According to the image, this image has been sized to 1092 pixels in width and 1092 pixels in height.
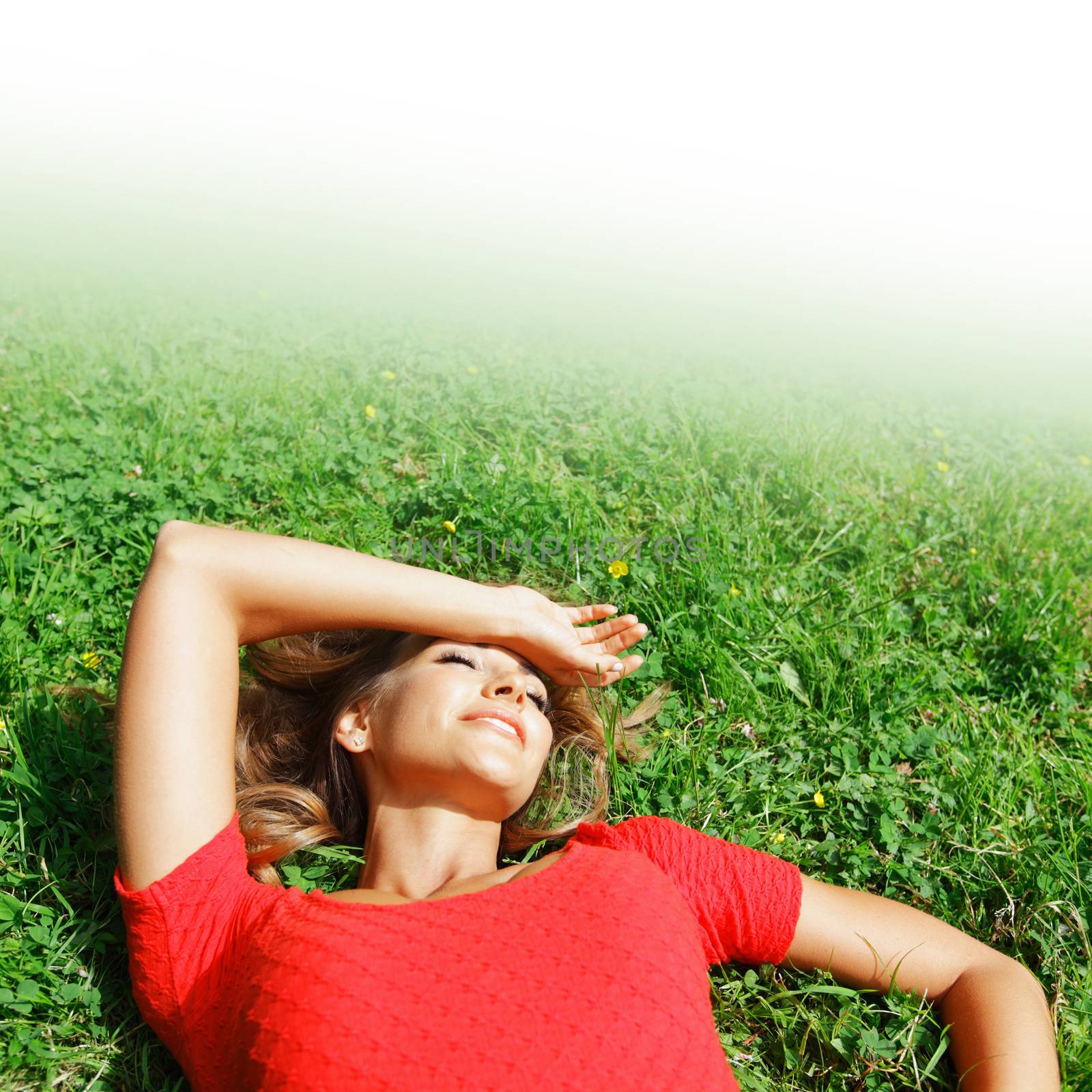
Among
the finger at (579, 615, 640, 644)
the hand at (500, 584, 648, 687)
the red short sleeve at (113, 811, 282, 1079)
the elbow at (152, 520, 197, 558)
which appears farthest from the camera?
the finger at (579, 615, 640, 644)

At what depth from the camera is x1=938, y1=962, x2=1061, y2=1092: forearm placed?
2.05 m

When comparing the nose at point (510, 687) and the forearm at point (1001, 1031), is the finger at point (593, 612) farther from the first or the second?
the forearm at point (1001, 1031)

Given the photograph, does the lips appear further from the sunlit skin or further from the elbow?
the elbow

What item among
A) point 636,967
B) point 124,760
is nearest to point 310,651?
point 124,760

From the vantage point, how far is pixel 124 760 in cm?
204

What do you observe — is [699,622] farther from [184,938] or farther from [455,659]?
[184,938]

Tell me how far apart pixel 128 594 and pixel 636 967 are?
243 cm

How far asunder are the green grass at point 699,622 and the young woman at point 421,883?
20 centimetres

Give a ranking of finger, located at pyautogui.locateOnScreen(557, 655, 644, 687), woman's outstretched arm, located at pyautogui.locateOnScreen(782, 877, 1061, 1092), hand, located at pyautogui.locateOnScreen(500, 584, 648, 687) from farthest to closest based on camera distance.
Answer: finger, located at pyautogui.locateOnScreen(557, 655, 644, 687), hand, located at pyautogui.locateOnScreen(500, 584, 648, 687), woman's outstretched arm, located at pyautogui.locateOnScreen(782, 877, 1061, 1092)

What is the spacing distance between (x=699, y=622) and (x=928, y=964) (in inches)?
54.3

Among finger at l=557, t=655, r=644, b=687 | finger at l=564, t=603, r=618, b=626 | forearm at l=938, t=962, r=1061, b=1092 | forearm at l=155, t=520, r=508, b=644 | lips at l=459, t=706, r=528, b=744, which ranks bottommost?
forearm at l=938, t=962, r=1061, b=1092

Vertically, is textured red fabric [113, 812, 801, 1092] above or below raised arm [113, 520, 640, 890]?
below

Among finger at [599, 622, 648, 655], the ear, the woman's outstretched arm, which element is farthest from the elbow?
the woman's outstretched arm

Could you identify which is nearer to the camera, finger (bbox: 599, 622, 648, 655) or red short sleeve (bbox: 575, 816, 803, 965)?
red short sleeve (bbox: 575, 816, 803, 965)
